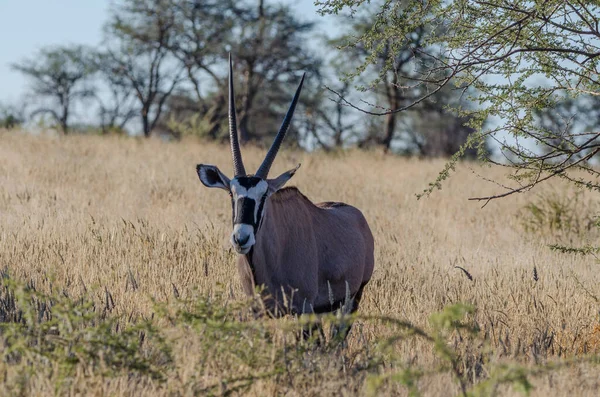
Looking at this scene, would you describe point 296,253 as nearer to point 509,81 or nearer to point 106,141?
point 509,81

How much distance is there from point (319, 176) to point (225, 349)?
12.1 meters

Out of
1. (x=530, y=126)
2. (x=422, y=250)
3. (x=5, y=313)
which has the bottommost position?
(x=5, y=313)

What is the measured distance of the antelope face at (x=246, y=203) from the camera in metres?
5.38

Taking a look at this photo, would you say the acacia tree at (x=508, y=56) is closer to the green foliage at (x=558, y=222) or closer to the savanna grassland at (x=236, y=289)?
the savanna grassland at (x=236, y=289)

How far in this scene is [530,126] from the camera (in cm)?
→ 700

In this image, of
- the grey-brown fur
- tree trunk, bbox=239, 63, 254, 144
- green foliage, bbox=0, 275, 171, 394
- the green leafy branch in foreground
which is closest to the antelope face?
the grey-brown fur

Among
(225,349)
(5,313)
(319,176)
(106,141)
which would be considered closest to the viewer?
(225,349)

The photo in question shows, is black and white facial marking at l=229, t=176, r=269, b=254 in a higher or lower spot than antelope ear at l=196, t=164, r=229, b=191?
lower

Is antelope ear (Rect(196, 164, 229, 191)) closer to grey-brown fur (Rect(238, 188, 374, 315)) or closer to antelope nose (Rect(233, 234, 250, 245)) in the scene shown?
grey-brown fur (Rect(238, 188, 374, 315))

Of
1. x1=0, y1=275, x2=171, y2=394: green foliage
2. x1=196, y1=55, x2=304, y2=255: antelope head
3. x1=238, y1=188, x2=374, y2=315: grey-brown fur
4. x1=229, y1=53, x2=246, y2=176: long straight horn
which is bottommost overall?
x1=0, y1=275, x2=171, y2=394: green foliage

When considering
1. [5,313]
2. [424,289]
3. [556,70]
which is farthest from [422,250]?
[5,313]

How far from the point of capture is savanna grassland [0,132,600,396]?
4195 mm

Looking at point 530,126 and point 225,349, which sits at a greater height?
point 530,126

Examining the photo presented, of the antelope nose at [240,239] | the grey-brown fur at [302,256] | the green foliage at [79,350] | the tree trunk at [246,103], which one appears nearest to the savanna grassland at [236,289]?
the green foliage at [79,350]
